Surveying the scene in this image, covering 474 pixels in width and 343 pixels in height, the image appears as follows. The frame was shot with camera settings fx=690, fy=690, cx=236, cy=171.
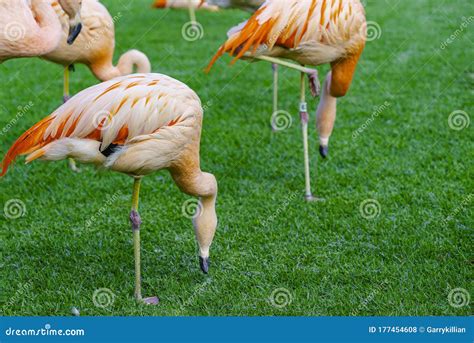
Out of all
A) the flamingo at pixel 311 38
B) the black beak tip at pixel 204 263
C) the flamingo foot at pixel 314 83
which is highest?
the flamingo at pixel 311 38

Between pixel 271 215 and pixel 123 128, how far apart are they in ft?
5.48

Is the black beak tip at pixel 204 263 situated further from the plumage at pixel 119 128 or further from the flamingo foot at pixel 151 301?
the plumage at pixel 119 128

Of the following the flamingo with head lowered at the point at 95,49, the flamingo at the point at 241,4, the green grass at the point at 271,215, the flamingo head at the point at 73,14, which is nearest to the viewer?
the green grass at the point at 271,215

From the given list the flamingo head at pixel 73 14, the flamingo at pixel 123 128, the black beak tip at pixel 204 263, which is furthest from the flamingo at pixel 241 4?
the black beak tip at pixel 204 263

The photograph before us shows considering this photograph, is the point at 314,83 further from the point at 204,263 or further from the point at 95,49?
the point at 95,49

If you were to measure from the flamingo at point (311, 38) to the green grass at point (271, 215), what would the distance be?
80 cm

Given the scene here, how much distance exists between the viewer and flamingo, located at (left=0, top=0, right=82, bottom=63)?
14.1 feet

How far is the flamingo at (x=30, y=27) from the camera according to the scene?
4297mm

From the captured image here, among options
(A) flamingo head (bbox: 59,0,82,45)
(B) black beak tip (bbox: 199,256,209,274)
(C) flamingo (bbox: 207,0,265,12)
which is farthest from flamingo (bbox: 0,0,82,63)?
(B) black beak tip (bbox: 199,256,209,274)

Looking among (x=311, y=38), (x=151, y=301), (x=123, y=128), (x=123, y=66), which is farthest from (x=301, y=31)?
(x=151, y=301)

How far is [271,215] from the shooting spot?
4824 mm

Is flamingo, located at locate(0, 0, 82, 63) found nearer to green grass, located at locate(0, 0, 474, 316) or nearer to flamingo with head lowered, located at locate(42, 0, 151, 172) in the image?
flamingo with head lowered, located at locate(42, 0, 151, 172)

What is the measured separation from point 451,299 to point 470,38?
6.14 m

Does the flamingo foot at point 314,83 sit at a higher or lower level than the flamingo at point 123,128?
lower
